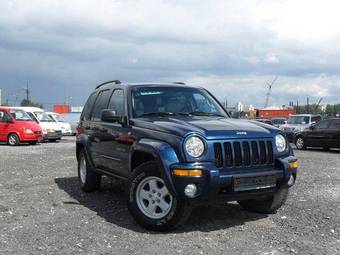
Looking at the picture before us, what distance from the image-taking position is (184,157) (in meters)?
5.71

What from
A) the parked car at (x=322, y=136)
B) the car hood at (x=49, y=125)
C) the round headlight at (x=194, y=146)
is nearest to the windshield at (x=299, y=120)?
the parked car at (x=322, y=136)

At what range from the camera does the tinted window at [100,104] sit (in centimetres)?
827

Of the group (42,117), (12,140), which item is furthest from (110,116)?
(42,117)

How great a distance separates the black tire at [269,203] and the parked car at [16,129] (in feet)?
54.5

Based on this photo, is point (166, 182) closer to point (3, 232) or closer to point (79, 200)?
point (3, 232)

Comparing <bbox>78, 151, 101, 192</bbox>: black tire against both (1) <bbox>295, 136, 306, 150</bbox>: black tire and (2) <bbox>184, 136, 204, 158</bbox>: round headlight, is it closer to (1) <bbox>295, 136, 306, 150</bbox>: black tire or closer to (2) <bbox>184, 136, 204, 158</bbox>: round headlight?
(2) <bbox>184, 136, 204, 158</bbox>: round headlight

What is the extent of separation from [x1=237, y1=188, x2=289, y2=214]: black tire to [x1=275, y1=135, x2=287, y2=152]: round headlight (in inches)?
21.5

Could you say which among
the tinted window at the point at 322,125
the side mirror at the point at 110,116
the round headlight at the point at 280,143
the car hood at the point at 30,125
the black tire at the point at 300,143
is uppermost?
the side mirror at the point at 110,116

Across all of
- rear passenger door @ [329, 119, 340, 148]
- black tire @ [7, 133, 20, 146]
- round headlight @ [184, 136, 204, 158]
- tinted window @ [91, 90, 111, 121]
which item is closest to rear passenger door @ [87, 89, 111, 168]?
tinted window @ [91, 90, 111, 121]

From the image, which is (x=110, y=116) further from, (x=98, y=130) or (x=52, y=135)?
(x=52, y=135)

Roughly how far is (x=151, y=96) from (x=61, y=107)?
68.5 meters

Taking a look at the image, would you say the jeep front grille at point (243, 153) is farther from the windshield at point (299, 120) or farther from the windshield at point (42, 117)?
the windshield at point (299, 120)

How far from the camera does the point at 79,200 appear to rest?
26.7 feet

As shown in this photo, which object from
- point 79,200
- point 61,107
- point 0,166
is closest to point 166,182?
point 79,200
